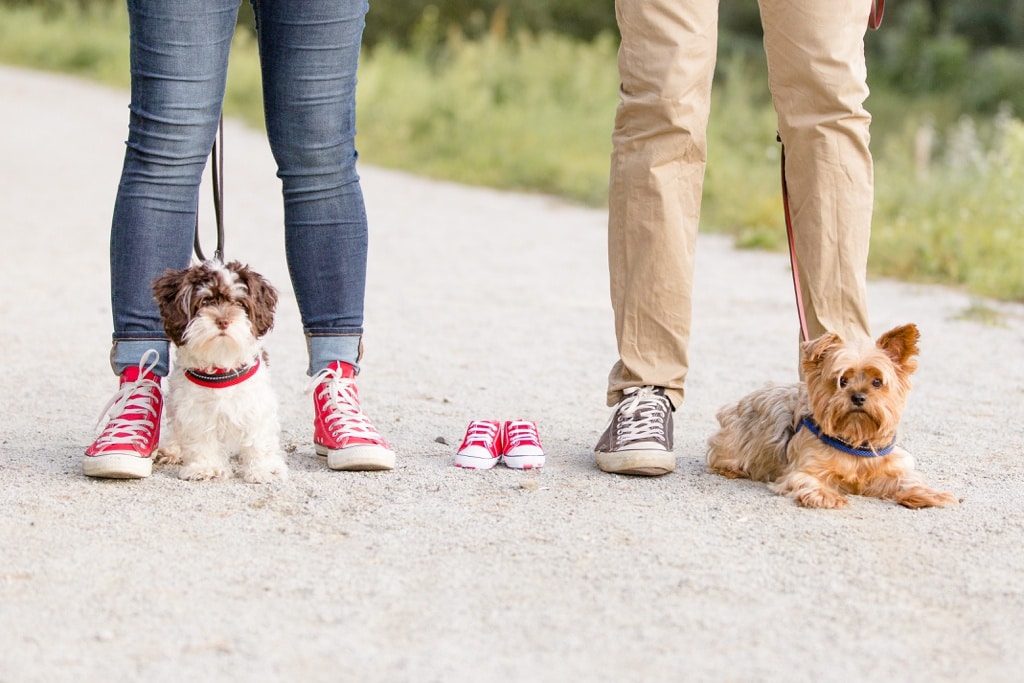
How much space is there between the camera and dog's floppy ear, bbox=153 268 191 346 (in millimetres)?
3367

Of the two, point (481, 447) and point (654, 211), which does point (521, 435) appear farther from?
point (654, 211)

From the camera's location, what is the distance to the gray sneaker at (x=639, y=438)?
11.7 ft

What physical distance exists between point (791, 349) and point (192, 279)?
333 cm

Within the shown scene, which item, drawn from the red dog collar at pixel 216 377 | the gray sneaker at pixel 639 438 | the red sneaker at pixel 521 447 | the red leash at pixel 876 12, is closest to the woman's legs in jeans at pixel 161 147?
the red dog collar at pixel 216 377

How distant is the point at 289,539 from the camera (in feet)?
9.80

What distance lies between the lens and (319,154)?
3688mm

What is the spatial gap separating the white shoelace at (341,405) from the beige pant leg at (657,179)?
0.76 meters

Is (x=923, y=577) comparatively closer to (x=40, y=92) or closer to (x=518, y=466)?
(x=518, y=466)

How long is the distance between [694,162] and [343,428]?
1.31 m

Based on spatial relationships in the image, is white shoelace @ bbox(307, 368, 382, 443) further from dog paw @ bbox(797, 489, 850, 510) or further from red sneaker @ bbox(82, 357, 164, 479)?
dog paw @ bbox(797, 489, 850, 510)

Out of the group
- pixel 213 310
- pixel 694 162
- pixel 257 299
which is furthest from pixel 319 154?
pixel 694 162

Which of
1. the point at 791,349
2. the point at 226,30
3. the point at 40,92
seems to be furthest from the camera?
the point at 40,92

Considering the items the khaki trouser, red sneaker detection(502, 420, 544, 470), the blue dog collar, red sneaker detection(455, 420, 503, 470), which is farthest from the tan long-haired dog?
red sneaker detection(455, 420, 503, 470)

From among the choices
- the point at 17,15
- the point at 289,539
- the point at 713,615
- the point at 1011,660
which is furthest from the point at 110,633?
the point at 17,15
